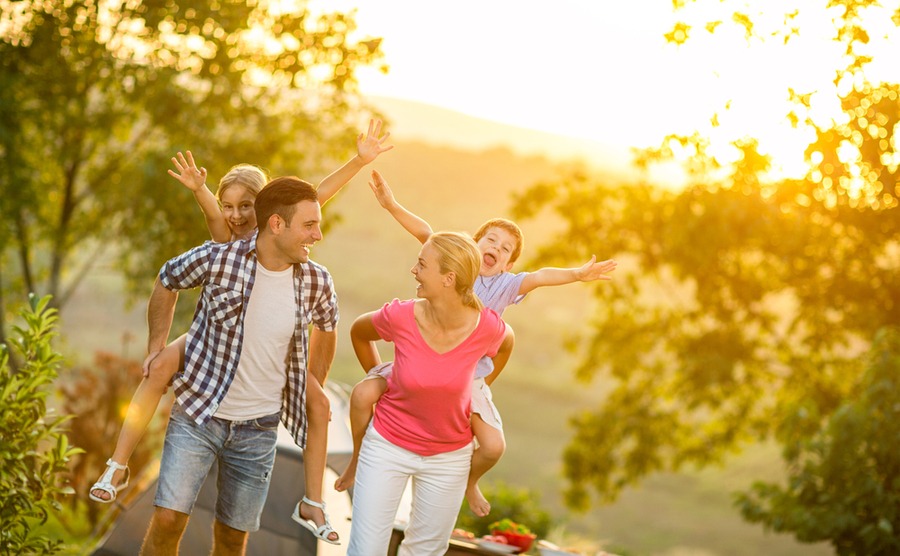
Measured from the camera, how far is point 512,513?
9.69 meters

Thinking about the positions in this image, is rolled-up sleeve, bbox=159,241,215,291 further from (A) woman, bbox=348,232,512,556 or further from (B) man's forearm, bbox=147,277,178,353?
(A) woman, bbox=348,232,512,556

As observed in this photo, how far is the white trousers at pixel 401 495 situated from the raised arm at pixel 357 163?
1001 millimetres

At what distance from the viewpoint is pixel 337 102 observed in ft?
35.4

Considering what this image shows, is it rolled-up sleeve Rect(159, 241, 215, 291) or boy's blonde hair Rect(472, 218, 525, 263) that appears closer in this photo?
rolled-up sleeve Rect(159, 241, 215, 291)

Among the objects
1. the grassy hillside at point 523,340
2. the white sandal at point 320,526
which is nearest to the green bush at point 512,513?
the white sandal at point 320,526

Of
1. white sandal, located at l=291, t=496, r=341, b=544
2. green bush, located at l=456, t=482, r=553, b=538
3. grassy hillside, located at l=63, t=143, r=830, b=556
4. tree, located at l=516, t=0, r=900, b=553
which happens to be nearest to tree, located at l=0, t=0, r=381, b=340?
tree, located at l=516, t=0, r=900, b=553

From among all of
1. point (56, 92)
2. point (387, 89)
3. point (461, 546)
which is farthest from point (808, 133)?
point (56, 92)

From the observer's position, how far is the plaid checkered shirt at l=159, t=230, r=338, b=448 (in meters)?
3.78

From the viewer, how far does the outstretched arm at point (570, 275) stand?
13.0 ft

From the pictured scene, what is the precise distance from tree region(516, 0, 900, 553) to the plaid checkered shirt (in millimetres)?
4536

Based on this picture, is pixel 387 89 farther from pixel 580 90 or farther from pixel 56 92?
pixel 580 90

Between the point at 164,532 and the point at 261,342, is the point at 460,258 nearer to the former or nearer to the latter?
the point at 261,342

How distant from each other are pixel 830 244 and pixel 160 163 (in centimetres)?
687

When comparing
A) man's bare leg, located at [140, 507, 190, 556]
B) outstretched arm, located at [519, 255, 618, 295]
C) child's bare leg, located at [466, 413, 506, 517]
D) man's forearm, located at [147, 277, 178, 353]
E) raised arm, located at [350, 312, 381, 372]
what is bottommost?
man's bare leg, located at [140, 507, 190, 556]
